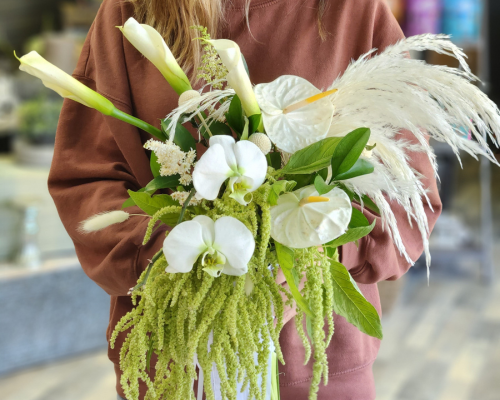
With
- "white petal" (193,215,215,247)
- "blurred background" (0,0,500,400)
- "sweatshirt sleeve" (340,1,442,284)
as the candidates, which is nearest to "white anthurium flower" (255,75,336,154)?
"white petal" (193,215,215,247)

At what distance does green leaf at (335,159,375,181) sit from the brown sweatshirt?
0.28 meters

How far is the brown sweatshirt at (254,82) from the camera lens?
34.3 inches

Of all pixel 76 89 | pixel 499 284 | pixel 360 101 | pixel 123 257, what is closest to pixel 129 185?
pixel 123 257

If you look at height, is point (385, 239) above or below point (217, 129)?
below

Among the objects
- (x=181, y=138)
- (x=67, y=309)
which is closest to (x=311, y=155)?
(x=181, y=138)

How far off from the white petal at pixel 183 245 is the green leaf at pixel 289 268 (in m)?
0.09

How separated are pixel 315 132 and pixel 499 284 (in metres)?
3.04

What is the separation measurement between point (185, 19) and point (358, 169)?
428 mm

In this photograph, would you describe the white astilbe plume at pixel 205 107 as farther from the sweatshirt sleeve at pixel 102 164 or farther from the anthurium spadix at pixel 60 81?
the sweatshirt sleeve at pixel 102 164

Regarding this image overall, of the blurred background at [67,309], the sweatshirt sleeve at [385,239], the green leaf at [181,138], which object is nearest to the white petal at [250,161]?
the green leaf at [181,138]

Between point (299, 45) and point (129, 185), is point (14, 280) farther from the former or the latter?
point (299, 45)

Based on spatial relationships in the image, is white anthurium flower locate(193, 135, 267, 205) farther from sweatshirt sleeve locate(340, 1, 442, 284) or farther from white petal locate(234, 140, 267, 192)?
sweatshirt sleeve locate(340, 1, 442, 284)

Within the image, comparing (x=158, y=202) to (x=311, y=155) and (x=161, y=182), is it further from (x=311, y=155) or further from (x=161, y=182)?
(x=311, y=155)

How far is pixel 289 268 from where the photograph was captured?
58cm
